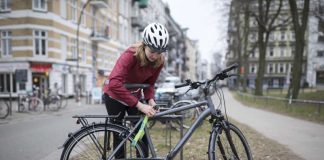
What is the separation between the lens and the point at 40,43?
25344 millimetres

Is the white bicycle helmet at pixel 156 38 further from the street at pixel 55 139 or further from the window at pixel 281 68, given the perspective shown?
the window at pixel 281 68

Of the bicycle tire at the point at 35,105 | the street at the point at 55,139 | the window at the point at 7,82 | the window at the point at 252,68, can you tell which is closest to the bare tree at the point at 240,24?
the street at the point at 55,139

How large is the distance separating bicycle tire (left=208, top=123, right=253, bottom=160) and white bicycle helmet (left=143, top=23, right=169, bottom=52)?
44.9 inches

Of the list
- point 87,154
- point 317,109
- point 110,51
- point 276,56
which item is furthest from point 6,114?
point 276,56

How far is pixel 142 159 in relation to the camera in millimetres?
3414

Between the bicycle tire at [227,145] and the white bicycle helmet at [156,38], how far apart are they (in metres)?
1.14

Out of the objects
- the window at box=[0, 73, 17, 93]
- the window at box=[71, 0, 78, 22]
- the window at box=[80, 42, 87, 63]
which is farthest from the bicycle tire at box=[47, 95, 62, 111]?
the window at box=[80, 42, 87, 63]

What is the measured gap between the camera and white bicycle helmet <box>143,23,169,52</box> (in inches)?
130

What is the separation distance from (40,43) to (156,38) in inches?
962

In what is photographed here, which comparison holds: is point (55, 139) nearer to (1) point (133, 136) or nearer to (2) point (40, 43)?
(1) point (133, 136)

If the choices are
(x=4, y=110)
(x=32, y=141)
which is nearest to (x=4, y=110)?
(x=4, y=110)

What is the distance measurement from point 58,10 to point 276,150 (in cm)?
2477

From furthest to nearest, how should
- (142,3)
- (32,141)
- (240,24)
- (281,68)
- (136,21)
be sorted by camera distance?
1. (281,68)
2. (142,3)
3. (136,21)
4. (240,24)
5. (32,141)

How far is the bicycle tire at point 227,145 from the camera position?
3344mm
